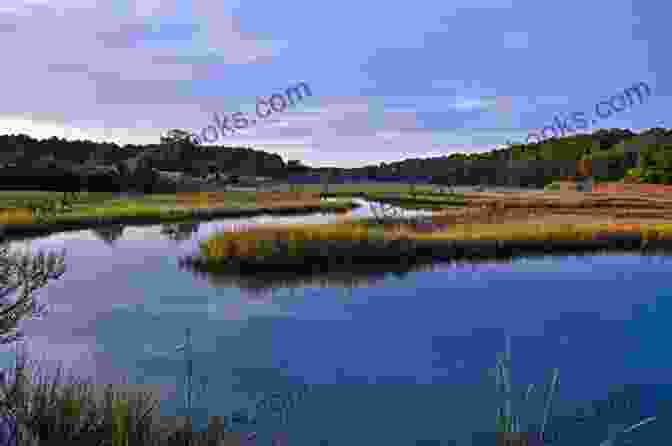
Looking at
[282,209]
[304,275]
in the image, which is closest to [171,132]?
[282,209]

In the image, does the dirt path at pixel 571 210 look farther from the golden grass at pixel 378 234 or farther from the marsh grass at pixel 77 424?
the marsh grass at pixel 77 424

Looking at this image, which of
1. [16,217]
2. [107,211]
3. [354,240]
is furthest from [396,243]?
[107,211]

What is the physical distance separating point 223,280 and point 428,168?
69.5 metres

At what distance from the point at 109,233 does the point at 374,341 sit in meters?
19.1

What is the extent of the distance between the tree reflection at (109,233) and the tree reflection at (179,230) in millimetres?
1816

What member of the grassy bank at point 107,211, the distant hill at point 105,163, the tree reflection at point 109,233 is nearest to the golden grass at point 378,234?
the tree reflection at point 109,233

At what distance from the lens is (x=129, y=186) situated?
54.0 meters

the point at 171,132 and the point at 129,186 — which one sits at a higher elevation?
the point at 171,132

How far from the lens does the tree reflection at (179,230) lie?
26423mm

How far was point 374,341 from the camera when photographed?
425 inches

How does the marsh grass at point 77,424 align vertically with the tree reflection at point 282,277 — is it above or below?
above

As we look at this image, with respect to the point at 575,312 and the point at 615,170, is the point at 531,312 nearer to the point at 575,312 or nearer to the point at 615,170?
the point at 575,312

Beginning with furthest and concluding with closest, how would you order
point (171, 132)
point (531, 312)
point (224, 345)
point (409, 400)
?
point (171, 132)
point (531, 312)
point (224, 345)
point (409, 400)

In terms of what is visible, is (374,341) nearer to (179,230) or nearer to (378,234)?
(378,234)
